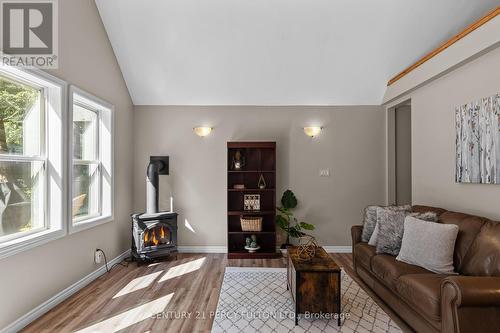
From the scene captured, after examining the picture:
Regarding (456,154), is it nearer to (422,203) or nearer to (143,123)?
(422,203)

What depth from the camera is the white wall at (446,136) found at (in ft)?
8.59

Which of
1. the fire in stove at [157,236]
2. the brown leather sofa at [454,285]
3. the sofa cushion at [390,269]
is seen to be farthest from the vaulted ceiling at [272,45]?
the sofa cushion at [390,269]

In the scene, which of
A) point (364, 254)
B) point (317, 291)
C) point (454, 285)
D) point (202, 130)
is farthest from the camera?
point (202, 130)

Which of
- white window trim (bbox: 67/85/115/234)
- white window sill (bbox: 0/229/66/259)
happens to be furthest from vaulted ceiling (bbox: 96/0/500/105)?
white window sill (bbox: 0/229/66/259)

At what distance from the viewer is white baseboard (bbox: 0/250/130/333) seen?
7.52ft

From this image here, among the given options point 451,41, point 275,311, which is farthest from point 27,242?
point 451,41

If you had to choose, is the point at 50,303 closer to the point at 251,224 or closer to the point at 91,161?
the point at 91,161

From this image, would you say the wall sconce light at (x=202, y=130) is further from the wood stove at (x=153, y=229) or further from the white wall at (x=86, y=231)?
the white wall at (x=86, y=231)

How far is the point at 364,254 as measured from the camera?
3.15 meters

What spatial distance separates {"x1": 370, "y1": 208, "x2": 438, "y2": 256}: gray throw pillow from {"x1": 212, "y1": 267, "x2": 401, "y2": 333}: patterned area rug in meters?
0.59

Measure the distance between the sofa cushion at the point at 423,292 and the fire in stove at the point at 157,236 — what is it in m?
3.11

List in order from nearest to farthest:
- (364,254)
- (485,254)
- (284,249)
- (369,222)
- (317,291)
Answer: (485,254) → (317,291) → (364,254) → (369,222) → (284,249)

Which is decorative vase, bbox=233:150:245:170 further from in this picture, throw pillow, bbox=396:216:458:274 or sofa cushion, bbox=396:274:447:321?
sofa cushion, bbox=396:274:447:321

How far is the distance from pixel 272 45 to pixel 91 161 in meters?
2.94
